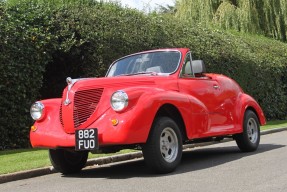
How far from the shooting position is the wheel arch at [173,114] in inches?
308

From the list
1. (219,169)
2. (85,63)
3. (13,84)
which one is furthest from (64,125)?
(85,63)

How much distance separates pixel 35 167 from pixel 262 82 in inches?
568

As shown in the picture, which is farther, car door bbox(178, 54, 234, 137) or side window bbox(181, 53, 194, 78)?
side window bbox(181, 53, 194, 78)

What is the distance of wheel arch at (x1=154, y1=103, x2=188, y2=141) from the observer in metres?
7.82

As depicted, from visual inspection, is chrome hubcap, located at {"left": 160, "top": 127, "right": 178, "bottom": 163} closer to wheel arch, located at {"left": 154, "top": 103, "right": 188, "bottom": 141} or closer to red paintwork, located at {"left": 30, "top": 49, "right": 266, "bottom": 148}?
wheel arch, located at {"left": 154, "top": 103, "right": 188, "bottom": 141}

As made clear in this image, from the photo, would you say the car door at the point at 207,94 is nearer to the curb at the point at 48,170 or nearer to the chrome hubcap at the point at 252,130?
the chrome hubcap at the point at 252,130

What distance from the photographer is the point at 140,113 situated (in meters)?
7.26

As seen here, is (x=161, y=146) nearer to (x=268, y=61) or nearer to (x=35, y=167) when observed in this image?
(x=35, y=167)

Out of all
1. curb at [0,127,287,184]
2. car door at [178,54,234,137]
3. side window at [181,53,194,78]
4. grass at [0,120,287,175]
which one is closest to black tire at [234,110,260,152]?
car door at [178,54,234,137]

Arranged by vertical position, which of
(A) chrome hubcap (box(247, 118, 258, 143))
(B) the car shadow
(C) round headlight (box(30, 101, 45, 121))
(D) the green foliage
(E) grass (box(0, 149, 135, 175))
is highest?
(D) the green foliage

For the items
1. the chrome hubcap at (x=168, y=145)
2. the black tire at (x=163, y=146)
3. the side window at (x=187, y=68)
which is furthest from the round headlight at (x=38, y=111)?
the side window at (x=187, y=68)

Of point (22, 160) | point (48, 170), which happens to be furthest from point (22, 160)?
point (48, 170)

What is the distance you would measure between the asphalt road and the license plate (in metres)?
0.52

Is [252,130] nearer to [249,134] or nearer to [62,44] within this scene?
[249,134]
